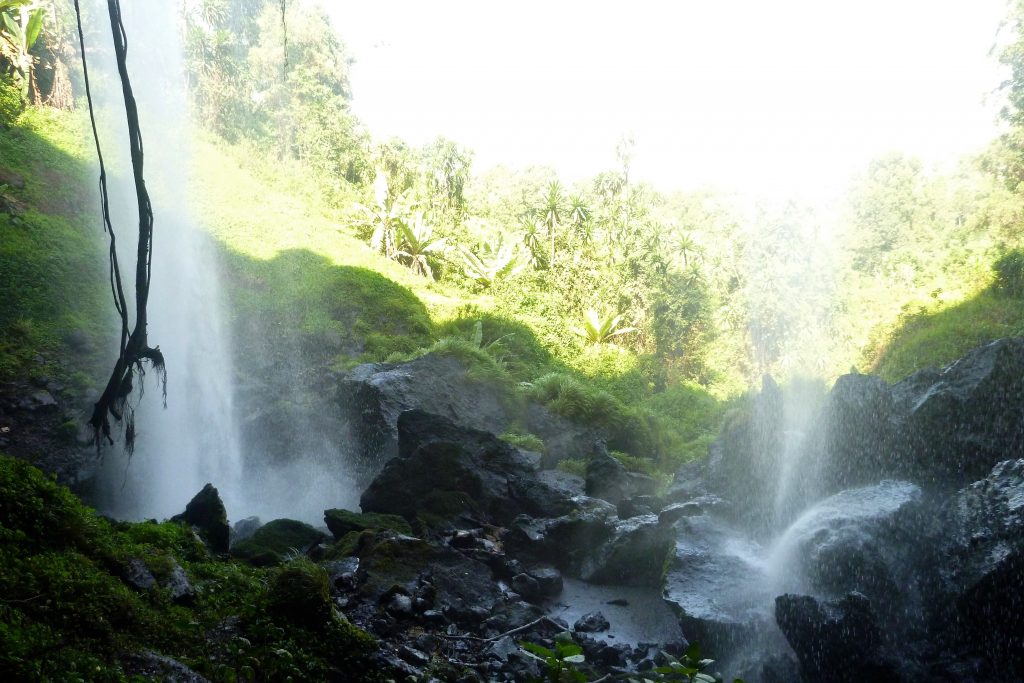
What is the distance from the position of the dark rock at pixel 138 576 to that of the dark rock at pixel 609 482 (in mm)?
8429

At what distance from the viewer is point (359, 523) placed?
9570 millimetres

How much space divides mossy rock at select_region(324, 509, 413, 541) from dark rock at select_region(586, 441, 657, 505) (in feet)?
13.7

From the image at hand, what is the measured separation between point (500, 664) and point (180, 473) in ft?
30.3

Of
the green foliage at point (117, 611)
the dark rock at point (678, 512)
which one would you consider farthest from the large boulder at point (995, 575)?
the green foliage at point (117, 611)

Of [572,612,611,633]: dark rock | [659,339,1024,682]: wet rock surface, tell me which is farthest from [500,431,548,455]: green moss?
[572,612,611,633]: dark rock

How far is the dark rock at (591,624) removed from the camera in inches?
314

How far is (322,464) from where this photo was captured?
14.8 metres

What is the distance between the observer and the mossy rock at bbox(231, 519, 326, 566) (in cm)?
822

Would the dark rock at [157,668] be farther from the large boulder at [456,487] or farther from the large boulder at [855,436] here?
the large boulder at [855,436]

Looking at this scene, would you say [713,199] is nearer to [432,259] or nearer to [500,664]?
[432,259]

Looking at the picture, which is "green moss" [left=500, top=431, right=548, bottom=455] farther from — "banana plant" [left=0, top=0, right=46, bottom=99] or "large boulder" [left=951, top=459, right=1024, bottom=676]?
"banana plant" [left=0, top=0, right=46, bottom=99]

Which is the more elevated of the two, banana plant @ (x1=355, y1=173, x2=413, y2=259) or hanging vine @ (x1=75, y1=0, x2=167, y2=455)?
banana plant @ (x1=355, y1=173, x2=413, y2=259)

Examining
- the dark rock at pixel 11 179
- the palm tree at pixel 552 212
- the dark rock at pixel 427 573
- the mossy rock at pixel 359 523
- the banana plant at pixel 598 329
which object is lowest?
the dark rock at pixel 427 573

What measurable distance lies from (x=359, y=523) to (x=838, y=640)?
5.83 metres
